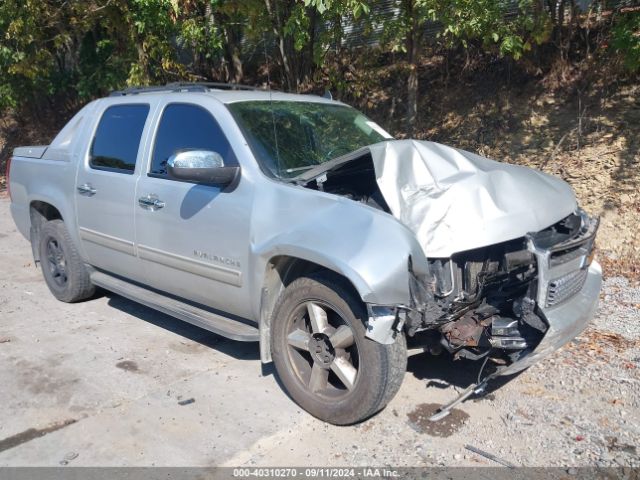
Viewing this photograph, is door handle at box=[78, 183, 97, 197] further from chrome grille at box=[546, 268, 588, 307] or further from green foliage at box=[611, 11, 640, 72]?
green foliage at box=[611, 11, 640, 72]

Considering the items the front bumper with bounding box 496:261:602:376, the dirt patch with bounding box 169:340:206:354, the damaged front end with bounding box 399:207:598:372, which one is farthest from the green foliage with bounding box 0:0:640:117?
the front bumper with bounding box 496:261:602:376

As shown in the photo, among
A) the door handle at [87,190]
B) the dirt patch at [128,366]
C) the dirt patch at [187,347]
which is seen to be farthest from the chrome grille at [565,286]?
the door handle at [87,190]

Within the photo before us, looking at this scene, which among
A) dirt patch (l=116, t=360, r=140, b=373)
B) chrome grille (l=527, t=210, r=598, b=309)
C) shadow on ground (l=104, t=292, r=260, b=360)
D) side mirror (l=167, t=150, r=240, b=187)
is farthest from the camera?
shadow on ground (l=104, t=292, r=260, b=360)

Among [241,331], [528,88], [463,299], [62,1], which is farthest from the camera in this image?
[62,1]

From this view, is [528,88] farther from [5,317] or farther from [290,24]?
[5,317]

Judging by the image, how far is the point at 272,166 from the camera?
4.20 metres

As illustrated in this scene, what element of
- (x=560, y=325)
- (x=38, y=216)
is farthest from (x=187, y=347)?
(x=560, y=325)

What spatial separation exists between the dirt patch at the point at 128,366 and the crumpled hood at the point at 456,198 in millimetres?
2337

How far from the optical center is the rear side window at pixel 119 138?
5074 millimetres

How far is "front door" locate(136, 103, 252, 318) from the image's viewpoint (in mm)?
4141

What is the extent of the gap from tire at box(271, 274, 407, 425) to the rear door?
172cm

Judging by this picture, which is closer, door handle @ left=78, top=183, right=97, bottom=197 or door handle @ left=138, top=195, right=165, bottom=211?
door handle @ left=138, top=195, right=165, bottom=211

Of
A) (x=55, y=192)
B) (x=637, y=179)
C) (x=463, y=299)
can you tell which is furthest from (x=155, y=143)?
(x=637, y=179)

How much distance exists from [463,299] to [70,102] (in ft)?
55.6
